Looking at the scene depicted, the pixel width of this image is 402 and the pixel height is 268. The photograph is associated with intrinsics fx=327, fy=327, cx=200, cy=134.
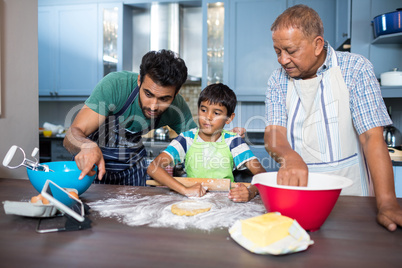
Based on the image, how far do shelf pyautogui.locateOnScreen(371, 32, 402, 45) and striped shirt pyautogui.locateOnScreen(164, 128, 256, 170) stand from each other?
153 centimetres

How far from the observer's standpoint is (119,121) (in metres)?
1.81

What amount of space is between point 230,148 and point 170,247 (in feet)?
3.38

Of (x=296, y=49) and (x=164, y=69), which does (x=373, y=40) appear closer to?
(x=296, y=49)

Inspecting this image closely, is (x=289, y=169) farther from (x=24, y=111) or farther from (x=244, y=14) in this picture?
(x=244, y=14)

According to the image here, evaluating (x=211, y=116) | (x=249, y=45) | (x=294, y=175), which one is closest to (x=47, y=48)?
(x=249, y=45)

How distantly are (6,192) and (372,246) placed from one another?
1237 millimetres

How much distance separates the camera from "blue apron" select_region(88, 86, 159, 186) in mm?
1842

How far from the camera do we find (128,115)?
70.4 inches

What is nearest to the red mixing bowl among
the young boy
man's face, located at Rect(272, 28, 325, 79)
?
man's face, located at Rect(272, 28, 325, 79)

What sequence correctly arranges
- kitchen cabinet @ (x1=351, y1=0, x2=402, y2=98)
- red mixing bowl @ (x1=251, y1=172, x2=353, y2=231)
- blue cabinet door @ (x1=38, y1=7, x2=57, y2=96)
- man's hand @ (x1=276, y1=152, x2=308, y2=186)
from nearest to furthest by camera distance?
red mixing bowl @ (x1=251, y1=172, x2=353, y2=231), man's hand @ (x1=276, y1=152, x2=308, y2=186), kitchen cabinet @ (x1=351, y1=0, x2=402, y2=98), blue cabinet door @ (x1=38, y1=7, x2=57, y2=96)

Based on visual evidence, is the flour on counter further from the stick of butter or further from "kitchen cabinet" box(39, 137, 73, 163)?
"kitchen cabinet" box(39, 137, 73, 163)

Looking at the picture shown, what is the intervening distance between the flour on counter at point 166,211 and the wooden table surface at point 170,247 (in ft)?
0.15

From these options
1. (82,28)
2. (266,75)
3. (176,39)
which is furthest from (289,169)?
(82,28)

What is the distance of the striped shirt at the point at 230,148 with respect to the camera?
5.45ft
